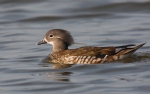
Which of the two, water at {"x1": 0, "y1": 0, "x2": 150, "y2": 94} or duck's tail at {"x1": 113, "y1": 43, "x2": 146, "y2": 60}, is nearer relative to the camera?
water at {"x1": 0, "y1": 0, "x2": 150, "y2": 94}

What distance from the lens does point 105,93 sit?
12898mm

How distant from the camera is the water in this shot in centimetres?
1372

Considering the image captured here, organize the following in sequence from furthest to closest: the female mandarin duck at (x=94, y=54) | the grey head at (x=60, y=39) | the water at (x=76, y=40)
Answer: the grey head at (x=60, y=39) → the female mandarin duck at (x=94, y=54) → the water at (x=76, y=40)

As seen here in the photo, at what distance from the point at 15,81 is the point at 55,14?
896cm

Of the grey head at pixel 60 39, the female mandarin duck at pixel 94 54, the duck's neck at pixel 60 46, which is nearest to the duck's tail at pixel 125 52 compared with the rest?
the female mandarin duck at pixel 94 54

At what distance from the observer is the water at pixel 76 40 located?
13.7 metres

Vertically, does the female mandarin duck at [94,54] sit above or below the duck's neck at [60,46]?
below

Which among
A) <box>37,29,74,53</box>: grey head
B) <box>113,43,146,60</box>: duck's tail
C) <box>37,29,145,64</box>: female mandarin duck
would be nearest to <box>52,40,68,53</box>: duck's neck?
<box>37,29,74,53</box>: grey head

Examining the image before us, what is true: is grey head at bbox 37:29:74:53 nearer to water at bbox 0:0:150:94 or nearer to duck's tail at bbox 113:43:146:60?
water at bbox 0:0:150:94

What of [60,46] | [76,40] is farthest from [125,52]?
[76,40]

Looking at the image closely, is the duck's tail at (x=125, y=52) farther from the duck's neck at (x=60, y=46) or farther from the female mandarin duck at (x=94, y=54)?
the duck's neck at (x=60, y=46)

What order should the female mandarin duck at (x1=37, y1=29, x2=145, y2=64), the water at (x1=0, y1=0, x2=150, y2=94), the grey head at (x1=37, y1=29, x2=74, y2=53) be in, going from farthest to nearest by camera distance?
the grey head at (x1=37, y1=29, x2=74, y2=53) → the female mandarin duck at (x1=37, y1=29, x2=145, y2=64) → the water at (x1=0, y1=0, x2=150, y2=94)

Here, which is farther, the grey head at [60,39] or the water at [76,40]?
the grey head at [60,39]

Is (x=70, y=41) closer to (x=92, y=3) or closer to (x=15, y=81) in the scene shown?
(x=15, y=81)
